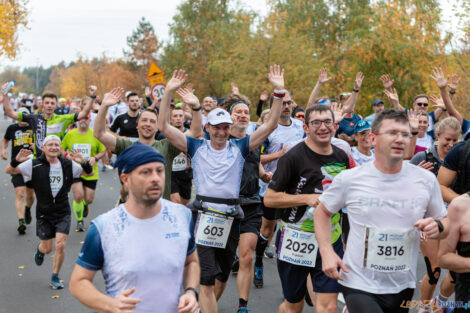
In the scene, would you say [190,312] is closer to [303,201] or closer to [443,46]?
[303,201]

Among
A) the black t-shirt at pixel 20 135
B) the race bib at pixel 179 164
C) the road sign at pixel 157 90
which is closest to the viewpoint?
the race bib at pixel 179 164

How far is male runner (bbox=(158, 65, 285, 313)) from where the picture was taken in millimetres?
5375

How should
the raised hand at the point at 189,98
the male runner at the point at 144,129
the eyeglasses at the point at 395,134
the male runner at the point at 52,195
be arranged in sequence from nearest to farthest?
the eyeglasses at the point at 395,134, the male runner at the point at 144,129, the raised hand at the point at 189,98, the male runner at the point at 52,195

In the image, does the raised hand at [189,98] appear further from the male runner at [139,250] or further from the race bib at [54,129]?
the race bib at [54,129]

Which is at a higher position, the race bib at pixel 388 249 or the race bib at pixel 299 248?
the race bib at pixel 388 249

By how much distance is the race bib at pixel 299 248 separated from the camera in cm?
483

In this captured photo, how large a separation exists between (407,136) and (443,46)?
18483mm

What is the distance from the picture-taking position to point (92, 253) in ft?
9.61

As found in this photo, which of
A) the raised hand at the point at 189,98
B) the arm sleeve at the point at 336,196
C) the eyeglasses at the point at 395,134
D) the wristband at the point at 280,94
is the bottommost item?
the arm sleeve at the point at 336,196

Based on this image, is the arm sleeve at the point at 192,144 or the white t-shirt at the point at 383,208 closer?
the white t-shirt at the point at 383,208

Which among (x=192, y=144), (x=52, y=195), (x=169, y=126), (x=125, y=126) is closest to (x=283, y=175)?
(x=192, y=144)

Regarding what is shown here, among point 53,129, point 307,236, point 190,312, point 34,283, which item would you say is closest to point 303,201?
point 307,236

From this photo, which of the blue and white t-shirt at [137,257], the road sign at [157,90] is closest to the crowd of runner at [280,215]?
the blue and white t-shirt at [137,257]

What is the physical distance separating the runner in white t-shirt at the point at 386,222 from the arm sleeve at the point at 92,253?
1.53 metres
